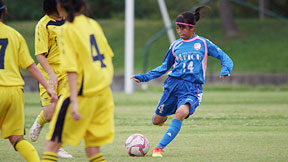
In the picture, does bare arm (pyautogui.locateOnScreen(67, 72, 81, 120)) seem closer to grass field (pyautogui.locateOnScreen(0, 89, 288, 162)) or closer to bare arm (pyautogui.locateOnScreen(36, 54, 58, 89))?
bare arm (pyautogui.locateOnScreen(36, 54, 58, 89))

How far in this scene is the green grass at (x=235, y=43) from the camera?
2886 cm

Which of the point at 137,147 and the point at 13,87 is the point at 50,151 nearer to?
the point at 13,87

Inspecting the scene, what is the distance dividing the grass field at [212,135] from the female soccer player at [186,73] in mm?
635

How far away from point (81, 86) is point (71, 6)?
2.49 feet

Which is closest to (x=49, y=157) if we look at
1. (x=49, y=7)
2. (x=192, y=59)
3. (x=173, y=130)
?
(x=173, y=130)

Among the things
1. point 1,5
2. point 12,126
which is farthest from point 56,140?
point 1,5

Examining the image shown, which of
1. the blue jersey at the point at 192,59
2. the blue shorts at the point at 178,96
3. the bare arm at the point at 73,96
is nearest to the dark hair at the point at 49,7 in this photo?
the blue jersey at the point at 192,59

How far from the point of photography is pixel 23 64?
5.69m

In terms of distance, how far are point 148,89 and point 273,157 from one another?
18.5 metres

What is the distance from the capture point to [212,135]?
366 inches

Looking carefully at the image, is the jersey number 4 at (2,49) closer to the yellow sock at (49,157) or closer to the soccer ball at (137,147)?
the yellow sock at (49,157)

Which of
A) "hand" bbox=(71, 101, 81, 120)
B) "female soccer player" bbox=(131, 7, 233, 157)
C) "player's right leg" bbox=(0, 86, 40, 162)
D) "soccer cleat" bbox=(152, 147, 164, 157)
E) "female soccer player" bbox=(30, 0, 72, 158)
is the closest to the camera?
"hand" bbox=(71, 101, 81, 120)

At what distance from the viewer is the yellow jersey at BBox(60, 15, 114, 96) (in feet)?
15.9

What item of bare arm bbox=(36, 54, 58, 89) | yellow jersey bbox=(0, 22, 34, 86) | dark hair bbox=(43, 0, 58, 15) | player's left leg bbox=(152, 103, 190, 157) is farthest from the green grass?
yellow jersey bbox=(0, 22, 34, 86)
